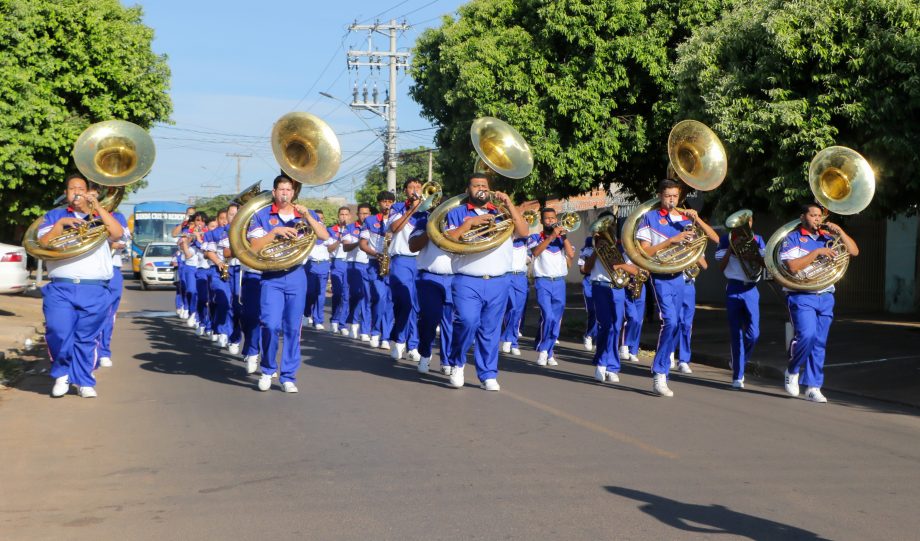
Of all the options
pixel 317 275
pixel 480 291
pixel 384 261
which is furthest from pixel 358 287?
pixel 480 291

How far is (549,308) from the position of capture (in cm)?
1384

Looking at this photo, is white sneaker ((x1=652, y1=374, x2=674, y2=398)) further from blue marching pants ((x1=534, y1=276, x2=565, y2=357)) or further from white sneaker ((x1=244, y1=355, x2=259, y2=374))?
white sneaker ((x1=244, y1=355, x2=259, y2=374))

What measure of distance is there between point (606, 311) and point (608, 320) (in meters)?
0.15

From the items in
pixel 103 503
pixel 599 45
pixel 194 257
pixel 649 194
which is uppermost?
Result: pixel 599 45

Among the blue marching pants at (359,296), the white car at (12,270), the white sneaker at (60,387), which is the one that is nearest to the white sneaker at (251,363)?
the white sneaker at (60,387)

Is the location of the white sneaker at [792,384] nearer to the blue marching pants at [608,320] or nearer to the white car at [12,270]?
the blue marching pants at [608,320]

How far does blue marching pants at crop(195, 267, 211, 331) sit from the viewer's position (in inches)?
688

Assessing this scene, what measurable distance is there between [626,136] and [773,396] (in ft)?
39.0

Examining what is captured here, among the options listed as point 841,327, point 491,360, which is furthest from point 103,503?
point 841,327

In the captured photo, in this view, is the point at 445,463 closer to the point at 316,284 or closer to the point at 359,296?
the point at 316,284

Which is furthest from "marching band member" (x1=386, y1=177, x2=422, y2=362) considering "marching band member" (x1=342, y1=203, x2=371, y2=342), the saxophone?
"marching band member" (x1=342, y1=203, x2=371, y2=342)

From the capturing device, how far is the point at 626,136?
72.6 feet

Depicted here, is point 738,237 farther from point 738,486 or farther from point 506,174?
point 738,486

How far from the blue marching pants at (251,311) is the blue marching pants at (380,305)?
358cm
